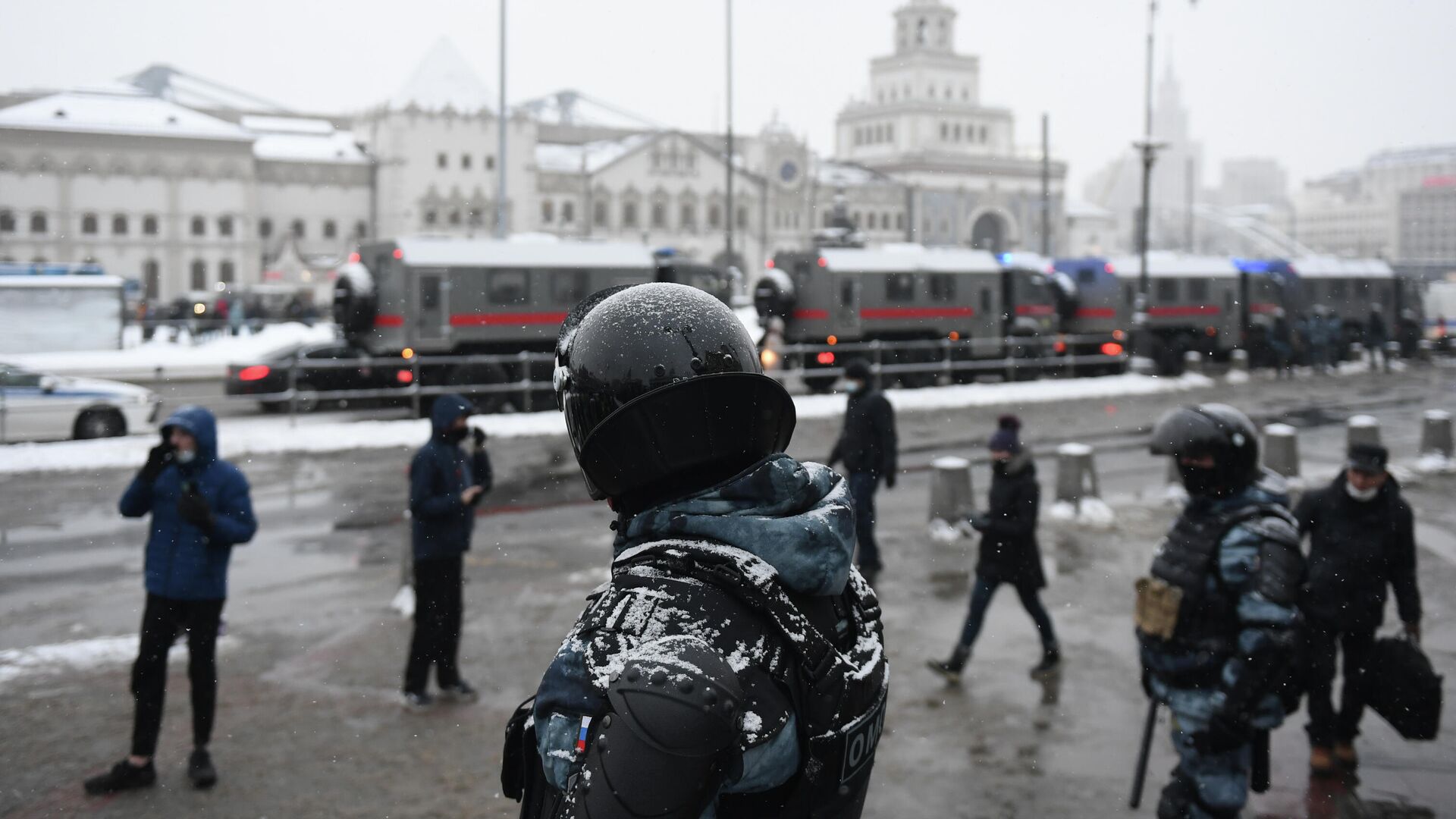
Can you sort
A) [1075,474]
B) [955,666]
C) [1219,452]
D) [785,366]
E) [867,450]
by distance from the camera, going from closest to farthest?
1. [1219,452]
2. [955,666]
3. [867,450]
4. [1075,474]
5. [785,366]

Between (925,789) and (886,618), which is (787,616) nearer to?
(925,789)

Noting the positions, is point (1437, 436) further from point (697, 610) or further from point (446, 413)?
point (697, 610)

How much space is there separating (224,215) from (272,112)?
1842 cm

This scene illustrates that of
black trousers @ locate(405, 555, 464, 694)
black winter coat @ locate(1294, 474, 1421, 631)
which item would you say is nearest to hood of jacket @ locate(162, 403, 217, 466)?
black trousers @ locate(405, 555, 464, 694)

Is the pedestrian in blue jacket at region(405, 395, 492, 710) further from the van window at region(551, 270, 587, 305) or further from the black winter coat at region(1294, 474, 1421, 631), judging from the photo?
the van window at region(551, 270, 587, 305)

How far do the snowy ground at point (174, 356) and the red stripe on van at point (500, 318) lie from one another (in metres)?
3.84

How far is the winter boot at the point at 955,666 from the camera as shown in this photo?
7371 millimetres

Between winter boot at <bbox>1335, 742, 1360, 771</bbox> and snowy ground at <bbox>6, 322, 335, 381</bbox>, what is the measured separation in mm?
20485

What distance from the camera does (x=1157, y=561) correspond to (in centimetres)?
470

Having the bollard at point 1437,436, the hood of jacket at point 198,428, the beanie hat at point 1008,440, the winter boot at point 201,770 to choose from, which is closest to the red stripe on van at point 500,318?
the bollard at point 1437,436

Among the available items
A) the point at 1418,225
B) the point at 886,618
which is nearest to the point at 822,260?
the point at 886,618

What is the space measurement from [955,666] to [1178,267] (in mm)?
28624

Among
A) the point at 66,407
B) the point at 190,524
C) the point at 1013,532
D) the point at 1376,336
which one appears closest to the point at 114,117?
the point at 66,407

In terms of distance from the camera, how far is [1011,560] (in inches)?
300
